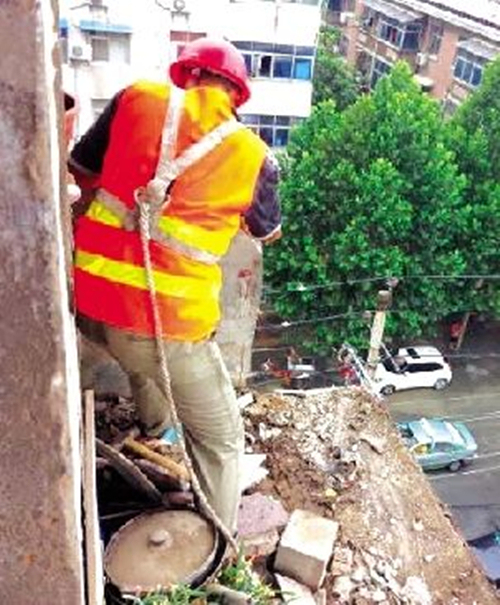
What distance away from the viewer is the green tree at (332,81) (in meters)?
22.8

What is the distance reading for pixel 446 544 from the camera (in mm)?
4156

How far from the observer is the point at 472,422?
15797mm

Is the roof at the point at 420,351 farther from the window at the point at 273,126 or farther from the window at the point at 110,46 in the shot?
the window at the point at 110,46

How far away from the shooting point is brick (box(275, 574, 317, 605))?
11.7 ft

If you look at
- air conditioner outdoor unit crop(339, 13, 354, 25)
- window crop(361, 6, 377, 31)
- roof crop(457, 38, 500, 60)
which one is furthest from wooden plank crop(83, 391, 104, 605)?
air conditioner outdoor unit crop(339, 13, 354, 25)

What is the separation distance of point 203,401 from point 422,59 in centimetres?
2315

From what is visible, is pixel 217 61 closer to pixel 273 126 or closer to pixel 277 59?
pixel 277 59

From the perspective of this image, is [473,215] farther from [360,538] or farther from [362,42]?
[362,42]

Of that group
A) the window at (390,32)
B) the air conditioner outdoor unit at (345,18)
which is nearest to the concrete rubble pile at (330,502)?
the window at (390,32)

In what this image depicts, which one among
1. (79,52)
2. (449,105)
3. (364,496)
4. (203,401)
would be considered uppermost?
(203,401)

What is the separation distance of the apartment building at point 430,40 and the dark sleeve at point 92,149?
1933cm

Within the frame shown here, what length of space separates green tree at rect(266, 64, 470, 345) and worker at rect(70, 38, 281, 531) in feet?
33.3

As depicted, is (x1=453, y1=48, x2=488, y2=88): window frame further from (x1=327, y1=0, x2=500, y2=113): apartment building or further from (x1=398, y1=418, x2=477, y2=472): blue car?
(x1=398, y1=418, x2=477, y2=472): blue car

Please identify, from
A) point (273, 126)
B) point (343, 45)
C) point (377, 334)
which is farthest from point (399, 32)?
point (377, 334)
